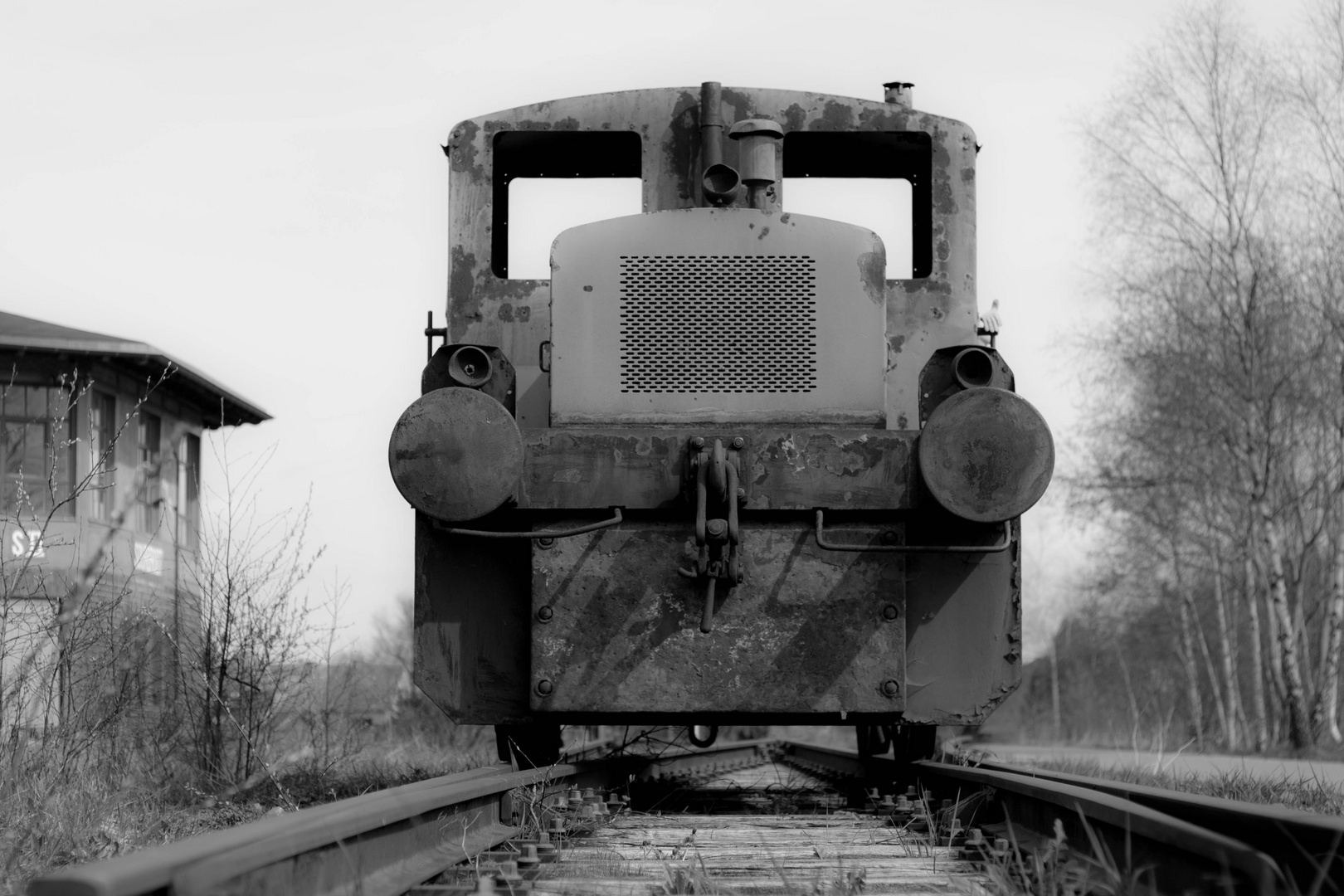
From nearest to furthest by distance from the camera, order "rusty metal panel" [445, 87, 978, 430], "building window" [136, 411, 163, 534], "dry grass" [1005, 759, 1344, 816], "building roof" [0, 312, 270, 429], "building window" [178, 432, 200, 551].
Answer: "dry grass" [1005, 759, 1344, 816] < "rusty metal panel" [445, 87, 978, 430] < "building roof" [0, 312, 270, 429] < "building window" [136, 411, 163, 534] < "building window" [178, 432, 200, 551]

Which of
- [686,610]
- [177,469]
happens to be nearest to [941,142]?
[686,610]

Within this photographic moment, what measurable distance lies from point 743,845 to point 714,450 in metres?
1.30

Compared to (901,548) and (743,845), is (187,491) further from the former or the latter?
(743,845)

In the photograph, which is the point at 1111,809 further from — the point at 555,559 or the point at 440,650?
the point at 440,650

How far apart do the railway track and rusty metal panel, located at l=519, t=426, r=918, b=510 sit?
A: 3.07 feet

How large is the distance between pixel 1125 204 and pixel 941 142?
15283 millimetres

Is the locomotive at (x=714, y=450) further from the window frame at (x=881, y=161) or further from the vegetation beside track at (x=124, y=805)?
the vegetation beside track at (x=124, y=805)

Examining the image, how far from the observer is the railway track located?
93.9 inches

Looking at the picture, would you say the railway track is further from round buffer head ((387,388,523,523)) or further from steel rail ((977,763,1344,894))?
round buffer head ((387,388,523,523))

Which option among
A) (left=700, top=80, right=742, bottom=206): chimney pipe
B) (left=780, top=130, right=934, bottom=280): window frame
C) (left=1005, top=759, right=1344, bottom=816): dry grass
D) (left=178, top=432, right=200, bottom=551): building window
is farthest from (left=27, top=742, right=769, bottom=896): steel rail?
(left=178, top=432, right=200, bottom=551): building window

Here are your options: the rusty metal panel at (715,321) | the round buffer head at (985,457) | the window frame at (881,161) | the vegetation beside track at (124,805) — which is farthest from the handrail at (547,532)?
the window frame at (881,161)

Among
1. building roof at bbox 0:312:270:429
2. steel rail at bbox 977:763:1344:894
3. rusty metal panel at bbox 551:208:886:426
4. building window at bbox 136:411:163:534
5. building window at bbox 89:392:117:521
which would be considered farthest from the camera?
building window at bbox 136:411:163:534

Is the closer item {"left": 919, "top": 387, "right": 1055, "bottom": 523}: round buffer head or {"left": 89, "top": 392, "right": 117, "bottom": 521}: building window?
{"left": 919, "top": 387, "right": 1055, "bottom": 523}: round buffer head

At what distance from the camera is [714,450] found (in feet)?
15.6
